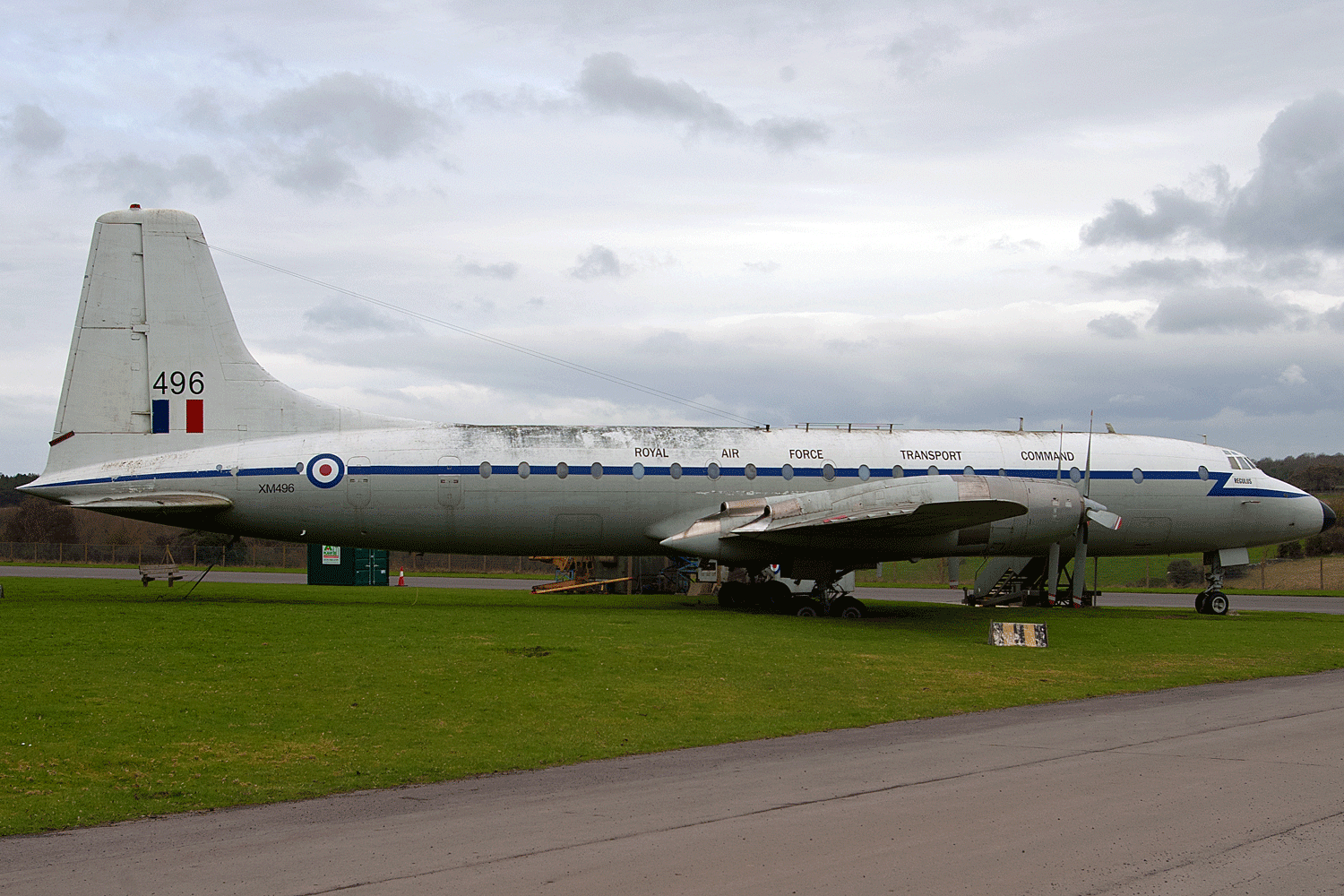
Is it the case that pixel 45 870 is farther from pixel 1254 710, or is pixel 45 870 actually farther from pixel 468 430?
pixel 468 430

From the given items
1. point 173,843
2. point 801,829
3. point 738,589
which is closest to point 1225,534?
point 738,589

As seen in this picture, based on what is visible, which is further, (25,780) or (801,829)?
(25,780)

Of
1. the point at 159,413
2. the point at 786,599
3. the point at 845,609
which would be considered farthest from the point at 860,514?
the point at 159,413

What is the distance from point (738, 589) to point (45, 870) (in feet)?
76.3

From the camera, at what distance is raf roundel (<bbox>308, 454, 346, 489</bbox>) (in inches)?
986

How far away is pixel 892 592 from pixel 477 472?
25492 millimetres

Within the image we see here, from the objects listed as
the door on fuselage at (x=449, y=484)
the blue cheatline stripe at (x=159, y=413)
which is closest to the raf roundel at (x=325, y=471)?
the door on fuselage at (x=449, y=484)

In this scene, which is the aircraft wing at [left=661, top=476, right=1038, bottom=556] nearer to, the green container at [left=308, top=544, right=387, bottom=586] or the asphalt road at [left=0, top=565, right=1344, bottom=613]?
the asphalt road at [left=0, top=565, right=1344, bottom=613]

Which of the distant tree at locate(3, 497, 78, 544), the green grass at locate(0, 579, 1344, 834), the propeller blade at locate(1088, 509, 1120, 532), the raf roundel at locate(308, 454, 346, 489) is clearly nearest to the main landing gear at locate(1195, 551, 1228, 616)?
the green grass at locate(0, 579, 1344, 834)

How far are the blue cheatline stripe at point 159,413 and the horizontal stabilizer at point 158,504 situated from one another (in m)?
1.68

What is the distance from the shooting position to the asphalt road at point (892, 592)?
37.5 meters

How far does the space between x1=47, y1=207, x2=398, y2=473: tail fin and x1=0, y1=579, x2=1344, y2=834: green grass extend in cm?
384

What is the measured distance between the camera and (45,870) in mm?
6977

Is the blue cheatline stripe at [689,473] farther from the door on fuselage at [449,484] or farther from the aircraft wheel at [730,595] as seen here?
the aircraft wheel at [730,595]
